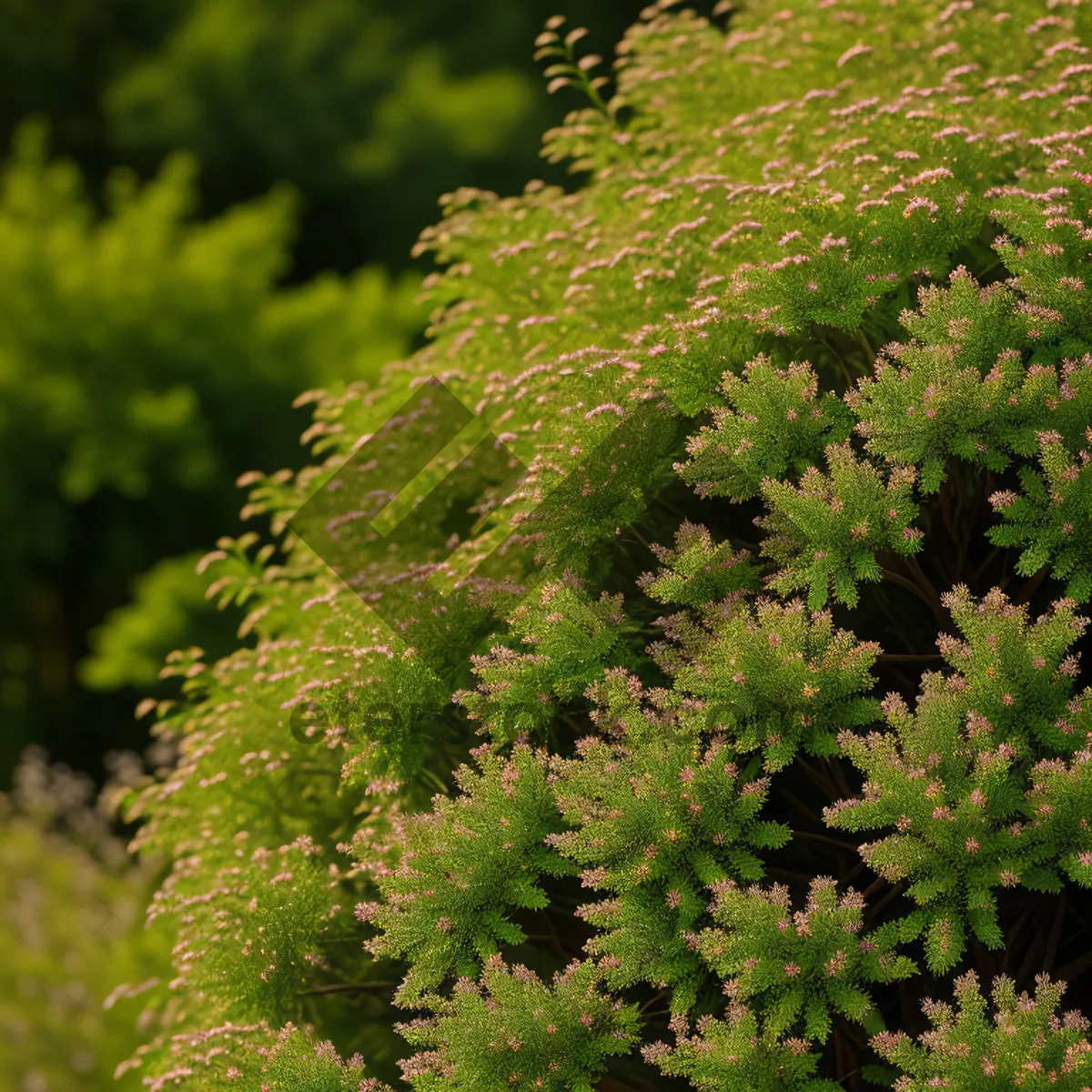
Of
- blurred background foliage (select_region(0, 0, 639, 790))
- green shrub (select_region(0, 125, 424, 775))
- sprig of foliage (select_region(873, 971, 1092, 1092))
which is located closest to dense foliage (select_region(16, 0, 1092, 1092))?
sprig of foliage (select_region(873, 971, 1092, 1092))

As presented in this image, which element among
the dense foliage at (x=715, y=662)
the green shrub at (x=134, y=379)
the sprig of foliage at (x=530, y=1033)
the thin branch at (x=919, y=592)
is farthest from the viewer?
the green shrub at (x=134, y=379)

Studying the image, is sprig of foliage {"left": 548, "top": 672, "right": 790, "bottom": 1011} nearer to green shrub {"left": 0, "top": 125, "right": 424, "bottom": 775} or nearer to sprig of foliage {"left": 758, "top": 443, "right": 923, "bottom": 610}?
sprig of foliage {"left": 758, "top": 443, "right": 923, "bottom": 610}

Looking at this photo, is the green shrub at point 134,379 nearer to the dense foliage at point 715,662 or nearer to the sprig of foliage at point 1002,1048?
the dense foliage at point 715,662

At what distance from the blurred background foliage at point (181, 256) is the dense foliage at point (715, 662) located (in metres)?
Result: 6.38

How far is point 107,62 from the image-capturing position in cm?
1606

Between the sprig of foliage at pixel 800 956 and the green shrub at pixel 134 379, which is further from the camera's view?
the green shrub at pixel 134 379

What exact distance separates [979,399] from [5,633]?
12249 mm

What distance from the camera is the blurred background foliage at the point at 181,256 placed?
1252 centimetres

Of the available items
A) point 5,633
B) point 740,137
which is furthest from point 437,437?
point 5,633

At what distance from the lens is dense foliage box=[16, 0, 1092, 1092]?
364cm

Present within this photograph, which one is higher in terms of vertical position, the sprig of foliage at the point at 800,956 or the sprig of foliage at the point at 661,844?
the sprig of foliage at the point at 661,844

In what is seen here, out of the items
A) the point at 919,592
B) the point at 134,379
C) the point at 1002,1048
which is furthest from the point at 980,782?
the point at 134,379

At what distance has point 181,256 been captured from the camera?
521 inches

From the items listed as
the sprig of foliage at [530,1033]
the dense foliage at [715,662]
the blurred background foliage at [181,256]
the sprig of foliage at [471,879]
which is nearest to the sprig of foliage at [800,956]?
the dense foliage at [715,662]
